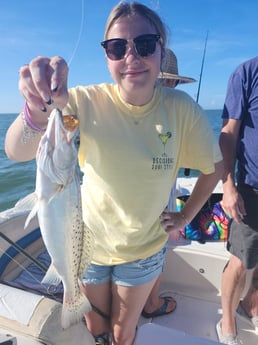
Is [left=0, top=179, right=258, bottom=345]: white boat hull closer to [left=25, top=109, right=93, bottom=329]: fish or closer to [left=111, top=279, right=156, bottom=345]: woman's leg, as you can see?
[left=111, top=279, right=156, bottom=345]: woman's leg

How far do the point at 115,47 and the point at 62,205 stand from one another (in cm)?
69

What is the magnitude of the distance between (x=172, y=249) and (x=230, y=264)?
2.34 ft

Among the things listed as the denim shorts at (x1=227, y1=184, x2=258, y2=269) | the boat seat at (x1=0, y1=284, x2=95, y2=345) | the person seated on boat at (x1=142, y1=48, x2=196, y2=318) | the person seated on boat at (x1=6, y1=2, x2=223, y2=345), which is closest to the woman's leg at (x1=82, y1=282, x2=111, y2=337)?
the person seated on boat at (x1=6, y1=2, x2=223, y2=345)

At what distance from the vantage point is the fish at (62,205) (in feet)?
3.54

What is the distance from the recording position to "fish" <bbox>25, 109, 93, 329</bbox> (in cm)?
108

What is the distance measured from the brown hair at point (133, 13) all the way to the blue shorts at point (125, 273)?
3.58 ft

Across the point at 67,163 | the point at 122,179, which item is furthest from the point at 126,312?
the point at 67,163

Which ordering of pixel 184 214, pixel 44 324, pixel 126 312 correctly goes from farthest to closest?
1. pixel 184 214
2. pixel 126 312
3. pixel 44 324

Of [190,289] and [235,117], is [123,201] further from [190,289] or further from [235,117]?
[190,289]

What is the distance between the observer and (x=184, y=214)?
1.88 meters

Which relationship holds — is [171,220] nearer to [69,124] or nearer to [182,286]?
[69,124]

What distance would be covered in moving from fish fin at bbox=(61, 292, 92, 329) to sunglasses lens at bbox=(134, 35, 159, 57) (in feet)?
3.61

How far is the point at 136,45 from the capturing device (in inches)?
52.2

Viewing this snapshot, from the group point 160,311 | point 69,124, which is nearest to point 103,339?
point 160,311
